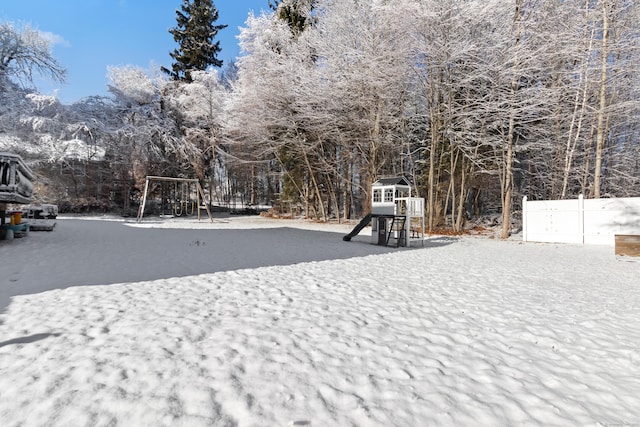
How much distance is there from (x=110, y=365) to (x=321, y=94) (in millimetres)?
14468

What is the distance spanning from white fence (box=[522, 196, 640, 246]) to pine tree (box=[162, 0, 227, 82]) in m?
26.1

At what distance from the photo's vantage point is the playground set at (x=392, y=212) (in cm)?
952

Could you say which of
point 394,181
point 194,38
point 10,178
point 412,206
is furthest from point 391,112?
point 194,38

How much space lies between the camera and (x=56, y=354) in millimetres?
2191

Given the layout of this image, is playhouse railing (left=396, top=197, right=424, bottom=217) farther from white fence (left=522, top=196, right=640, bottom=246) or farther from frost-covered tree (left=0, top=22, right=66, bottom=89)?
frost-covered tree (left=0, top=22, right=66, bottom=89)

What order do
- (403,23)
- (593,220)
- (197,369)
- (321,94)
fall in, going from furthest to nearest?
1. (321,94)
2. (403,23)
3. (593,220)
4. (197,369)

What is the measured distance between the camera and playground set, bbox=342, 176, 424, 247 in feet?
31.2

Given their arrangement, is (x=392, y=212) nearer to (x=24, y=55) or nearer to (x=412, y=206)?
(x=412, y=206)

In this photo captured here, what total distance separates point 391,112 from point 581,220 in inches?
328

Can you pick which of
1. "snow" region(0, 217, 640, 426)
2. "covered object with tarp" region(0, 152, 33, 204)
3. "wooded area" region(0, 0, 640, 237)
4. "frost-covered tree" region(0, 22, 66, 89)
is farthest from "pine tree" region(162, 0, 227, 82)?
"snow" region(0, 217, 640, 426)

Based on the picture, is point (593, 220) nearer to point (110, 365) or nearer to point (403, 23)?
point (403, 23)

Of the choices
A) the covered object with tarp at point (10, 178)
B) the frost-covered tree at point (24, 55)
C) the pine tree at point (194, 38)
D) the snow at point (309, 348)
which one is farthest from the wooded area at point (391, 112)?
the covered object with tarp at point (10, 178)

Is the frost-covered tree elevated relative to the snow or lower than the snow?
elevated

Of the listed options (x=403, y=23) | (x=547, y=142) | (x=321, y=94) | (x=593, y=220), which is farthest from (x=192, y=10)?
(x=593, y=220)
